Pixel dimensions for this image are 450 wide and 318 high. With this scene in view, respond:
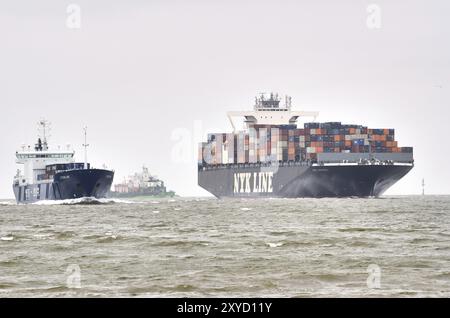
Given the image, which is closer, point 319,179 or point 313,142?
point 319,179

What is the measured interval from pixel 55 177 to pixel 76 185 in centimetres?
465

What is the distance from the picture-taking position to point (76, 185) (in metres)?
135

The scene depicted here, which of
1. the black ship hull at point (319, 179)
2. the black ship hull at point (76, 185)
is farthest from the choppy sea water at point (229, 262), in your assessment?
the black ship hull at point (319, 179)

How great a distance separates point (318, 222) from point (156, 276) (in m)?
36.5

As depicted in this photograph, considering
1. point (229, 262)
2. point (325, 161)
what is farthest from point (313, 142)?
point (229, 262)

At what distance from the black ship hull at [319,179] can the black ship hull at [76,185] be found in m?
33.5

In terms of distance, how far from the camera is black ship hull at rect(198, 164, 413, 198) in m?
156

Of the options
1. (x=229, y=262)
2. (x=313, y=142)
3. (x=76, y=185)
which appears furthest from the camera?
(x=313, y=142)

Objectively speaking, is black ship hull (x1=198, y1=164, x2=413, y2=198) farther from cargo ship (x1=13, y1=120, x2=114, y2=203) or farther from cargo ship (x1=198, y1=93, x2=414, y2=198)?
cargo ship (x1=13, y1=120, x2=114, y2=203)

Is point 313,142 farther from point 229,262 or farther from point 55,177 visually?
point 229,262

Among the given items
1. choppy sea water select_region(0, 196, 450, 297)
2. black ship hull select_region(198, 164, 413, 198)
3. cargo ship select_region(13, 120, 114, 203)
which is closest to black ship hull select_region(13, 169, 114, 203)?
cargo ship select_region(13, 120, 114, 203)

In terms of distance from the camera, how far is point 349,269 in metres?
34.1
